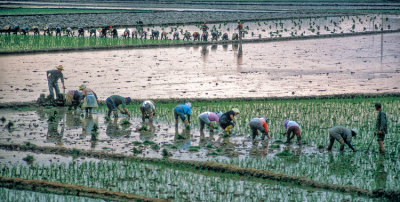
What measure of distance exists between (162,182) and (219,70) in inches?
541

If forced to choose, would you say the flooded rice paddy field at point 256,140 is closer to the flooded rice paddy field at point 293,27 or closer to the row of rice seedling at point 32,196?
the row of rice seedling at point 32,196

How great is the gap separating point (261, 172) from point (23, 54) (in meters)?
19.0

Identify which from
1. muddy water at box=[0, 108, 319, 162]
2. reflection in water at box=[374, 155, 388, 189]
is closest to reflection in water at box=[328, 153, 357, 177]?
reflection in water at box=[374, 155, 388, 189]

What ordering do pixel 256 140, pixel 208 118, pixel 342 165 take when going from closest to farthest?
pixel 342 165 < pixel 256 140 < pixel 208 118

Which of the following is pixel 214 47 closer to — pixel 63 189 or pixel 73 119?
pixel 73 119

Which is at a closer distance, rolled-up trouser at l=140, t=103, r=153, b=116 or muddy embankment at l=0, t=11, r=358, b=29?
rolled-up trouser at l=140, t=103, r=153, b=116

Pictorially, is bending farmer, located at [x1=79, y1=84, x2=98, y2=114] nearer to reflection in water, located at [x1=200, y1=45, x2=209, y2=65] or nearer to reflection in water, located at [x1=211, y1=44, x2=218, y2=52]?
reflection in water, located at [x1=200, y1=45, x2=209, y2=65]

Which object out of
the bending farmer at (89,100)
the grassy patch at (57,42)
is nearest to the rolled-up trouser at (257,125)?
the bending farmer at (89,100)

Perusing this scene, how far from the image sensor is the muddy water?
41.1 ft

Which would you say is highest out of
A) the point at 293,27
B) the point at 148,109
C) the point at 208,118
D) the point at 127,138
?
the point at 293,27

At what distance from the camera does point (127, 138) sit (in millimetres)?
13883

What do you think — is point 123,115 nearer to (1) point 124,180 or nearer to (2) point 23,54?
(1) point 124,180

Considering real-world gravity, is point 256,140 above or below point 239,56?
below

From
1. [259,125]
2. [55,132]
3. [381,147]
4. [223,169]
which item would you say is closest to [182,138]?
[259,125]
